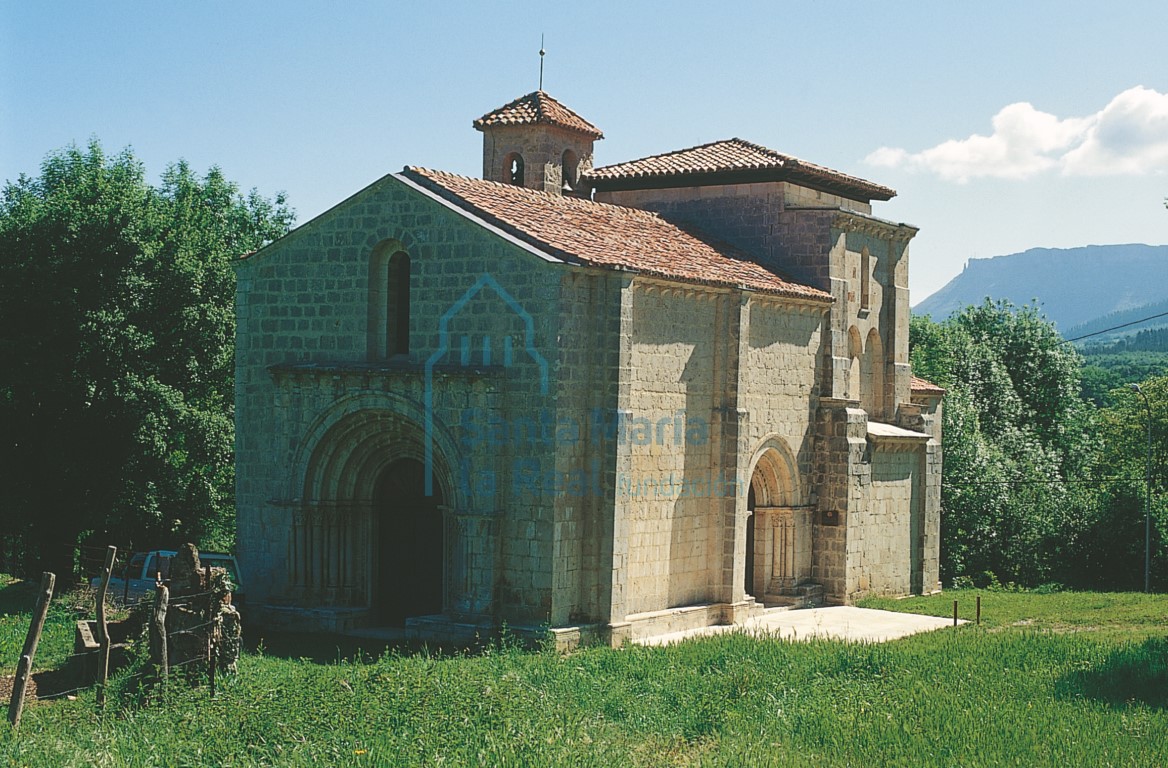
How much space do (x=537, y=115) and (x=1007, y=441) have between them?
82.5ft

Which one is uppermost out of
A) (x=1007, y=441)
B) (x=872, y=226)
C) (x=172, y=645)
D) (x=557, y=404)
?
(x=872, y=226)

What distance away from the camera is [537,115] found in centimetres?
2712

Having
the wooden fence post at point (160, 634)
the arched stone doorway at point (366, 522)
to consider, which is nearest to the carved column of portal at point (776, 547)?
the arched stone doorway at point (366, 522)

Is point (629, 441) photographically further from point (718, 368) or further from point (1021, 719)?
point (1021, 719)

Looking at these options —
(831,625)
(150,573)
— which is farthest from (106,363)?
(831,625)

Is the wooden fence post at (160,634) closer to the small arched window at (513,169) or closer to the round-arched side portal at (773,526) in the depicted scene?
the round-arched side portal at (773,526)

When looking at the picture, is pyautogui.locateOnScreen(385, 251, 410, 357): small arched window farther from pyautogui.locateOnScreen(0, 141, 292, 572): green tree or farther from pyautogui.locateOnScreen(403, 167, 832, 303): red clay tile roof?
pyautogui.locateOnScreen(0, 141, 292, 572): green tree

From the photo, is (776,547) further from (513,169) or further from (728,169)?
(513,169)

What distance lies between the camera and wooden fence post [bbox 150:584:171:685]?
48.8ft

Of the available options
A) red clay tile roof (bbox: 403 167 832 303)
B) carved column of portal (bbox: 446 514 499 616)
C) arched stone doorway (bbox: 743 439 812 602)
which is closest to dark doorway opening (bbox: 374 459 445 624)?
carved column of portal (bbox: 446 514 499 616)

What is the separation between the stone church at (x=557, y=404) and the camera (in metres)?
20.4

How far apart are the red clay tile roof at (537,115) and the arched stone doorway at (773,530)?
27.8 ft

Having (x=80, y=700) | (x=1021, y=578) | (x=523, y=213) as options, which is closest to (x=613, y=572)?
(x=523, y=213)

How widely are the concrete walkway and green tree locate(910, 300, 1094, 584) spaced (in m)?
10.7
